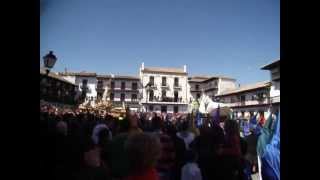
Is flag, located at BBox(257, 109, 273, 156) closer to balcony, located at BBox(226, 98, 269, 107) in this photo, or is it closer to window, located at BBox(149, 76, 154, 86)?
balcony, located at BBox(226, 98, 269, 107)

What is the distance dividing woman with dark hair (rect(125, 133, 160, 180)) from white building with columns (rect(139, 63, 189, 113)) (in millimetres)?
38353

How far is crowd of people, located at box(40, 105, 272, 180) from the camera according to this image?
2.12 meters

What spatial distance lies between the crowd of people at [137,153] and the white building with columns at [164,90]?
121ft

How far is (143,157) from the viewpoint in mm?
2078

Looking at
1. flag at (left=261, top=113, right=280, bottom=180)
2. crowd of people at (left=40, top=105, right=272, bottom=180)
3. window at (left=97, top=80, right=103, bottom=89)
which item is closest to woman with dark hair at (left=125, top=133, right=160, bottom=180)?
crowd of people at (left=40, top=105, right=272, bottom=180)

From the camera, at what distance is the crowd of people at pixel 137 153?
2123 millimetres

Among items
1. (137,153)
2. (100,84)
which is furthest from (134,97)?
(137,153)

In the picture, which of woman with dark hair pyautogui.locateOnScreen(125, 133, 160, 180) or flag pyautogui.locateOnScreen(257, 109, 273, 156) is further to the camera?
flag pyautogui.locateOnScreen(257, 109, 273, 156)

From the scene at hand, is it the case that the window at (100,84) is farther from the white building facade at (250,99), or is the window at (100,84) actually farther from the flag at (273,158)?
the flag at (273,158)
